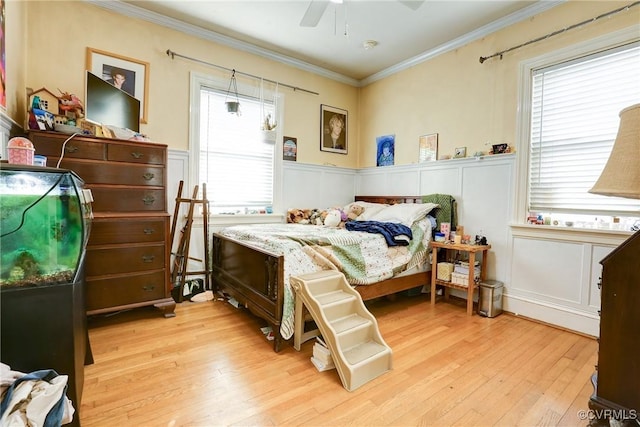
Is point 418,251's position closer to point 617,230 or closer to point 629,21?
point 617,230

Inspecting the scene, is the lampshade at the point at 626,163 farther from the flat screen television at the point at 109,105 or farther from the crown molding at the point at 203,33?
the crown molding at the point at 203,33

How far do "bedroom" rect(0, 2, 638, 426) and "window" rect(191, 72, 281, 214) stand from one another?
0.17m

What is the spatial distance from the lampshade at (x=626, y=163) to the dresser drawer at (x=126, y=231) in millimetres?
2829

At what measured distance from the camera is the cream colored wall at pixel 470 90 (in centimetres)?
255

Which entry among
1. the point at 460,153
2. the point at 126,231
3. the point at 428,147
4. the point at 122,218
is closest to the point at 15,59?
the point at 122,218

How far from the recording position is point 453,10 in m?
2.82

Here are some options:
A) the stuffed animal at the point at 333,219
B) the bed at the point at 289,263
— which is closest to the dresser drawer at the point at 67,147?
the bed at the point at 289,263

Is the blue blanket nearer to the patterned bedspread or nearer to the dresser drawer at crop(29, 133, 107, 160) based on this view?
the patterned bedspread

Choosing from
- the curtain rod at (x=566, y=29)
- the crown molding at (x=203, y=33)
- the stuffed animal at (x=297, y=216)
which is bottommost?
the stuffed animal at (x=297, y=216)

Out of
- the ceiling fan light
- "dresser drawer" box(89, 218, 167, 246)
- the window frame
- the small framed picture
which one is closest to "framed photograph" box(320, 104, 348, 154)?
the window frame

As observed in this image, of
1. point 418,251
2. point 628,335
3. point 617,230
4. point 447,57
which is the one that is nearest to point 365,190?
point 418,251

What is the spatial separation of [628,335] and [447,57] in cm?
324

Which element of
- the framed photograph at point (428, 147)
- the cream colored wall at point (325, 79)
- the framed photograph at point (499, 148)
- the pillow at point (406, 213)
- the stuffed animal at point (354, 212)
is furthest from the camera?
the stuffed animal at point (354, 212)

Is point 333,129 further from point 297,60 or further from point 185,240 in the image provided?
point 185,240
